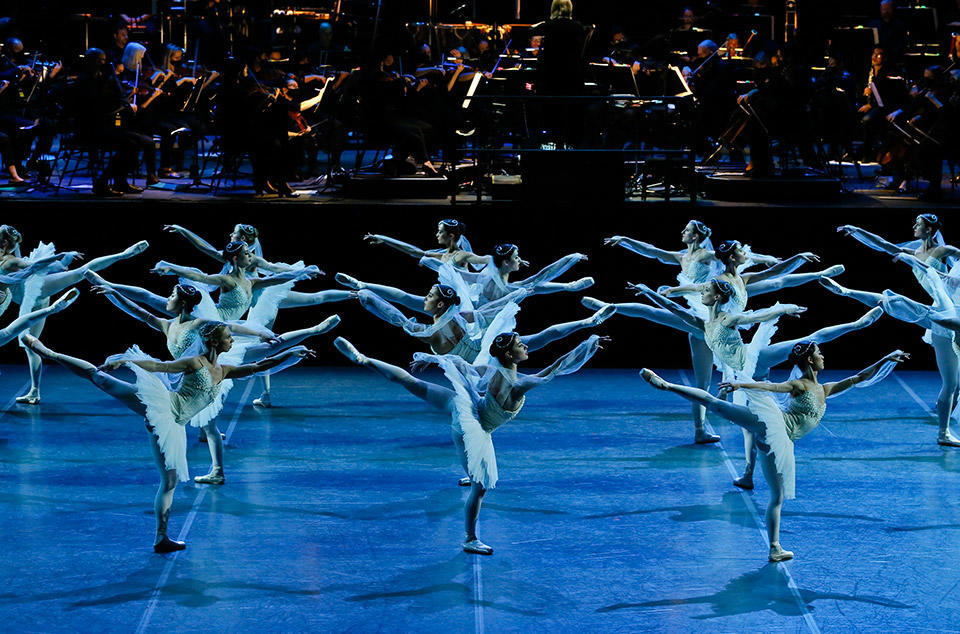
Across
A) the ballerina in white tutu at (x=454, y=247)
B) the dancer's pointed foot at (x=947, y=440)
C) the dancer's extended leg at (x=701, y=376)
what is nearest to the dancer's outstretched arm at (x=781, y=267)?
the dancer's extended leg at (x=701, y=376)

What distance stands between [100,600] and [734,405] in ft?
11.2

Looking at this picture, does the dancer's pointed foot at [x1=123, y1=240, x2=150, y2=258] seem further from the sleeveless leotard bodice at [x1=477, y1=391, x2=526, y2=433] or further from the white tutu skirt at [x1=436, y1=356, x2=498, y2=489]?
the sleeveless leotard bodice at [x1=477, y1=391, x2=526, y2=433]

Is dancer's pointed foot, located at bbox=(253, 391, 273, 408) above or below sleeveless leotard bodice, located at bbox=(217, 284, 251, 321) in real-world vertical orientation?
below

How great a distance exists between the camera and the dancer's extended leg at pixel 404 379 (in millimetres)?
6680

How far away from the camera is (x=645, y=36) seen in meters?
16.6

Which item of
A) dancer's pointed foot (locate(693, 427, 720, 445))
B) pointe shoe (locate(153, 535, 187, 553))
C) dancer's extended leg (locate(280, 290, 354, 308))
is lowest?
dancer's pointed foot (locate(693, 427, 720, 445))

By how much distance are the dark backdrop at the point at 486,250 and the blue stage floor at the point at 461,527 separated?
1535mm

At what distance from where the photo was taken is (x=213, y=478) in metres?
8.42

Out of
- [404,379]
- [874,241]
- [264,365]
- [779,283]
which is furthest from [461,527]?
[874,241]

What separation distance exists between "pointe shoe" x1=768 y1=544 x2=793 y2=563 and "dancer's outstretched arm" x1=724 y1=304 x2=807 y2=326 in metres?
1.88

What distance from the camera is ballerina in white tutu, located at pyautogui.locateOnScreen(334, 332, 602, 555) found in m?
6.88

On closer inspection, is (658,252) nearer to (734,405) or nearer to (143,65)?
(734,405)

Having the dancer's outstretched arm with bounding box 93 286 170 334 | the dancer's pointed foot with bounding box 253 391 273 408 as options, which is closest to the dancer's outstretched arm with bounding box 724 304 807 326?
the dancer's outstretched arm with bounding box 93 286 170 334

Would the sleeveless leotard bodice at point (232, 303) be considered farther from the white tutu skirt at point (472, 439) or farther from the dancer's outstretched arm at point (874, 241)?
the dancer's outstretched arm at point (874, 241)
